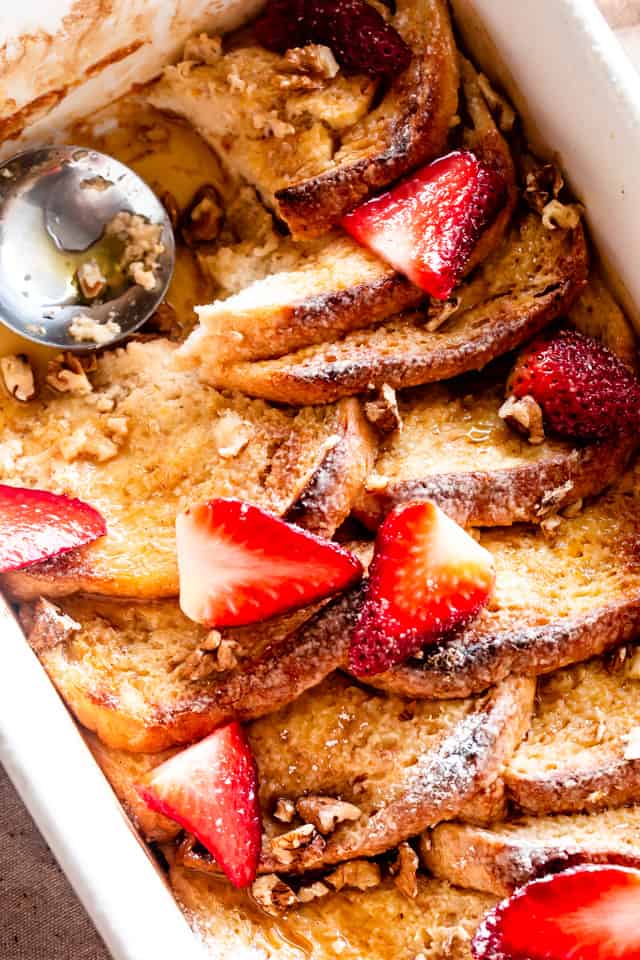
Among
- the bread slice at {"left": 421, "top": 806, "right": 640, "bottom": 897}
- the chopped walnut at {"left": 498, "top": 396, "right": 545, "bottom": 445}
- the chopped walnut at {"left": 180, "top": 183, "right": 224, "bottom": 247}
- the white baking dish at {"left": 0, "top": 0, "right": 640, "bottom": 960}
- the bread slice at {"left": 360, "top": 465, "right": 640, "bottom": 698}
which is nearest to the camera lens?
the white baking dish at {"left": 0, "top": 0, "right": 640, "bottom": 960}

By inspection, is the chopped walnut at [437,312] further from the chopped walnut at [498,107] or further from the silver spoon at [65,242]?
the silver spoon at [65,242]

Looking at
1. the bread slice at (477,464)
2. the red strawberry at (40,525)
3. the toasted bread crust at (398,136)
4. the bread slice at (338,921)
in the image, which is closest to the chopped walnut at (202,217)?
the toasted bread crust at (398,136)

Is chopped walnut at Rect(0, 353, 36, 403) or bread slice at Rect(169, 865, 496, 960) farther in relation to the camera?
chopped walnut at Rect(0, 353, 36, 403)

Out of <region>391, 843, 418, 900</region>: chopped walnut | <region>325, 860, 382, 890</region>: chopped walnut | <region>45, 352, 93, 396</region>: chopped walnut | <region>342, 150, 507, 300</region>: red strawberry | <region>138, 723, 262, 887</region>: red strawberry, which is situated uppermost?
<region>45, 352, 93, 396</region>: chopped walnut

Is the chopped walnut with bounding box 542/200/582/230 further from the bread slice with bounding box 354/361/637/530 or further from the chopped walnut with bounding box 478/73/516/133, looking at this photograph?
the bread slice with bounding box 354/361/637/530

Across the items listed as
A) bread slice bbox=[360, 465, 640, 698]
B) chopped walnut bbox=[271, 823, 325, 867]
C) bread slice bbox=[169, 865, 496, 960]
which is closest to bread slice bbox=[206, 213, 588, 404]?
bread slice bbox=[360, 465, 640, 698]

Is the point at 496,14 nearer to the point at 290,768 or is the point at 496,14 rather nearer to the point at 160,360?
the point at 160,360

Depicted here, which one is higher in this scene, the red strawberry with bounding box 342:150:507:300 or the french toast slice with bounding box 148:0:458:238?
the french toast slice with bounding box 148:0:458:238
